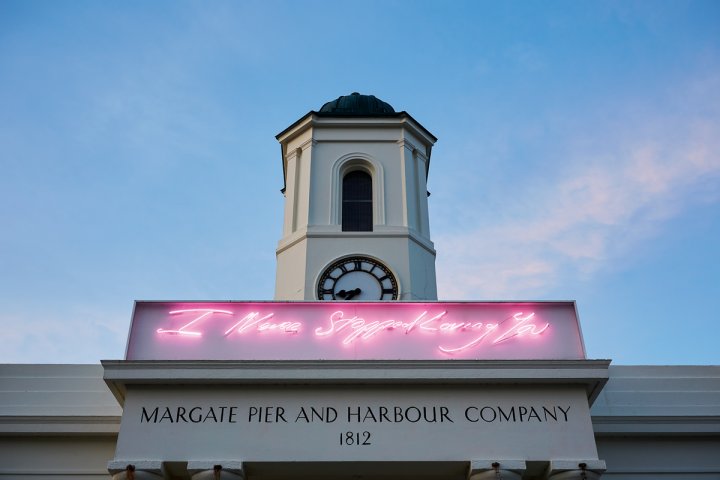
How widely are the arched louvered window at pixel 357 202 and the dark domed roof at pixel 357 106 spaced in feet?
7.75

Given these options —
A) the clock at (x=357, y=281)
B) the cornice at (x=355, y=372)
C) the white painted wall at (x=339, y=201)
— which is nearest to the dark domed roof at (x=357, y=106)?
the white painted wall at (x=339, y=201)

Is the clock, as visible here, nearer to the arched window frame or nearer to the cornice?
the arched window frame

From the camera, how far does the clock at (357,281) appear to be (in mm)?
21969

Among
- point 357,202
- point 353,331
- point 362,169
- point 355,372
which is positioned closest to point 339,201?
point 357,202

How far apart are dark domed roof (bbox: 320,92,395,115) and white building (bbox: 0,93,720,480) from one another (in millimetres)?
10452

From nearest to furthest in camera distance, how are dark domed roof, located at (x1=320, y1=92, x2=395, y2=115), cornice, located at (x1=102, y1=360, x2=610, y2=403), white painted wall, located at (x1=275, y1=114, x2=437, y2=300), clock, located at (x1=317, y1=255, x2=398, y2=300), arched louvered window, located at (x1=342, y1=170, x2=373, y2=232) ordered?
cornice, located at (x1=102, y1=360, x2=610, y2=403), clock, located at (x1=317, y1=255, x2=398, y2=300), white painted wall, located at (x1=275, y1=114, x2=437, y2=300), arched louvered window, located at (x1=342, y1=170, x2=373, y2=232), dark domed roof, located at (x1=320, y1=92, x2=395, y2=115)

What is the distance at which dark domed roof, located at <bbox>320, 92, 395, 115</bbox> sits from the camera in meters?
26.9

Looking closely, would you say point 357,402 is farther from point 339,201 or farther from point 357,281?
point 339,201

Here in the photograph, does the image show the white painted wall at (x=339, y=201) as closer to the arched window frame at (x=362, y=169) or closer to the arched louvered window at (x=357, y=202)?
the arched window frame at (x=362, y=169)

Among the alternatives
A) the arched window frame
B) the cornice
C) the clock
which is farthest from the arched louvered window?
the cornice

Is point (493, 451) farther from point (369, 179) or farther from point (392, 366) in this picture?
point (369, 179)

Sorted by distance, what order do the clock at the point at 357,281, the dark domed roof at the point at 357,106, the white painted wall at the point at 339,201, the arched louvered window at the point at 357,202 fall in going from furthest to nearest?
the dark domed roof at the point at 357,106
the arched louvered window at the point at 357,202
the white painted wall at the point at 339,201
the clock at the point at 357,281

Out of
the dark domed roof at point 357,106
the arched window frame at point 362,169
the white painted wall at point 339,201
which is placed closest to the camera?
the white painted wall at point 339,201

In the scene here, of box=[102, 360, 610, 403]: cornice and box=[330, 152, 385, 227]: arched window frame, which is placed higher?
box=[330, 152, 385, 227]: arched window frame
